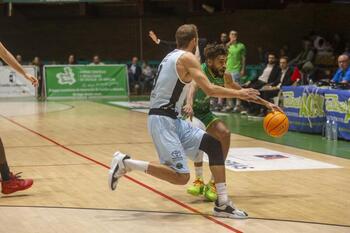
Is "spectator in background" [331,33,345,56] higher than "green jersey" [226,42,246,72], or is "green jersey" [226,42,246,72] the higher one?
"spectator in background" [331,33,345,56]

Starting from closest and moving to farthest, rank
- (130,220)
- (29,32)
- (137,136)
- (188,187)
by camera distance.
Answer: (130,220) < (188,187) < (137,136) < (29,32)

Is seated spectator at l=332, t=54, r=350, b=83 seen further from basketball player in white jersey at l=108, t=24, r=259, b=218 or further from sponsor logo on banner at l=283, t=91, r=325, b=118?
basketball player in white jersey at l=108, t=24, r=259, b=218

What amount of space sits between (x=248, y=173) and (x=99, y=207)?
2839 mm

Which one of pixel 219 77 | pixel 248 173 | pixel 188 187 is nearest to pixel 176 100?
pixel 219 77

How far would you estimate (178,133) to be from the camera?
7180 millimetres

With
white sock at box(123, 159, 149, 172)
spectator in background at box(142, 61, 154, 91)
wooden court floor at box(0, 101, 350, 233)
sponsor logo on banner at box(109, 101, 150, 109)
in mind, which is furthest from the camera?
spectator in background at box(142, 61, 154, 91)

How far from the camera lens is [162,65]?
711 cm

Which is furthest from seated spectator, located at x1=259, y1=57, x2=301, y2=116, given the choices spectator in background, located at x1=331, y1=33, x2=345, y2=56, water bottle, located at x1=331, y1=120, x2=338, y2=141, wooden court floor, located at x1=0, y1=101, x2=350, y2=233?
spectator in background, located at x1=331, y1=33, x2=345, y2=56

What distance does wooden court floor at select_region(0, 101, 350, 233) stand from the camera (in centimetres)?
671

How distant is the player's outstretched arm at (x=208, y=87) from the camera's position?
6.78 m

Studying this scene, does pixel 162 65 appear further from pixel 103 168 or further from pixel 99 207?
pixel 103 168

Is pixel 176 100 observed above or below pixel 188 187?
above

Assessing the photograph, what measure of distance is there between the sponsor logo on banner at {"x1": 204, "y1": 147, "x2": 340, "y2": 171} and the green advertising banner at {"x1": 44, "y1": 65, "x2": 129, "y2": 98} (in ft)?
44.4

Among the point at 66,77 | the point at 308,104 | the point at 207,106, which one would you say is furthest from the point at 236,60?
the point at 207,106
